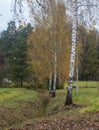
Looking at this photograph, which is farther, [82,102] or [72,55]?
[82,102]

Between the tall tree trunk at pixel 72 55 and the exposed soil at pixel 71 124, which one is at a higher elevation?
the tall tree trunk at pixel 72 55

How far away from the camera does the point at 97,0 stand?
21.1 m

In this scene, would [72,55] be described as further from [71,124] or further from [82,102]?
[71,124]

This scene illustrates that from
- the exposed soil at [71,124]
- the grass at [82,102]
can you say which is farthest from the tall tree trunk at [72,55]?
the exposed soil at [71,124]

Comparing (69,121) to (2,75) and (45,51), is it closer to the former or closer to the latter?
(45,51)

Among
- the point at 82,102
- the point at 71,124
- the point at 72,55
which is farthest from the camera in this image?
the point at 82,102

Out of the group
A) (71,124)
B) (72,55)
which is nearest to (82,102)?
(72,55)

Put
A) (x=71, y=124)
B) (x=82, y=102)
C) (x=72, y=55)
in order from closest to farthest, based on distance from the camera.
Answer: (x=71, y=124) < (x=72, y=55) < (x=82, y=102)

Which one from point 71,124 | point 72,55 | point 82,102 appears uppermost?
point 72,55

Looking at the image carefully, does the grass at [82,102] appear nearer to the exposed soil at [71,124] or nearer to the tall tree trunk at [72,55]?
the tall tree trunk at [72,55]

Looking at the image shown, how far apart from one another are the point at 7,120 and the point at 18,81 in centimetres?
5101

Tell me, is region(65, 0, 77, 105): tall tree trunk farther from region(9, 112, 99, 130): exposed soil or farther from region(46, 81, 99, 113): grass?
region(9, 112, 99, 130): exposed soil

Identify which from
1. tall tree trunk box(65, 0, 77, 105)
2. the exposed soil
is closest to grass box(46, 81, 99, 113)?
tall tree trunk box(65, 0, 77, 105)

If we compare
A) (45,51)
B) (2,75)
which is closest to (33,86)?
(2,75)
